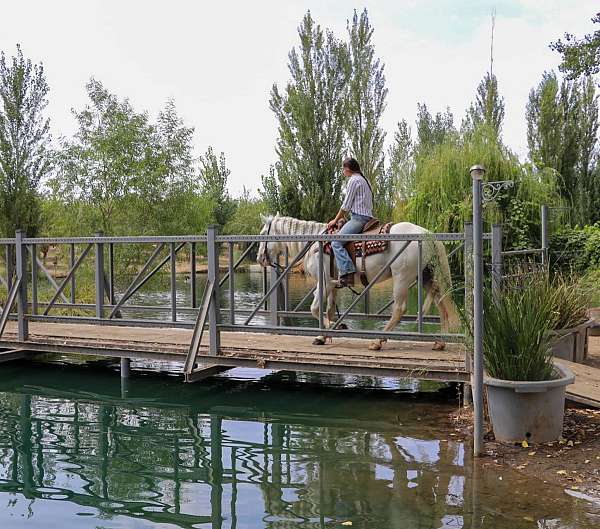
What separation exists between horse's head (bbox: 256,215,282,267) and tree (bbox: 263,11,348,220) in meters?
18.9

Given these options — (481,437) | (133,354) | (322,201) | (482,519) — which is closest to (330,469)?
(481,437)

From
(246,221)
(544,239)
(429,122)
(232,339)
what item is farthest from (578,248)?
(246,221)

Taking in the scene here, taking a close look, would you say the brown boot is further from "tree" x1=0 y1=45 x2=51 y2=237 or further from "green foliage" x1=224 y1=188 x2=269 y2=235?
"green foliage" x1=224 y1=188 x2=269 y2=235

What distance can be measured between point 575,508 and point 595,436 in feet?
4.94

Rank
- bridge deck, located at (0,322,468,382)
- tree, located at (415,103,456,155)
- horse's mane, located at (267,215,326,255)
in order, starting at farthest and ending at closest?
tree, located at (415,103,456,155)
horse's mane, located at (267,215,326,255)
bridge deck, located at (0,322,468,382)

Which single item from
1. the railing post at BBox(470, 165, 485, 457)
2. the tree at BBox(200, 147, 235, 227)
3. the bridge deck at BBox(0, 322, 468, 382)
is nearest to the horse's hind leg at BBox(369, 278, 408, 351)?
the bridge deck at BBox(0, 322, 468, 382)

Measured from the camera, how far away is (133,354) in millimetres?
9000

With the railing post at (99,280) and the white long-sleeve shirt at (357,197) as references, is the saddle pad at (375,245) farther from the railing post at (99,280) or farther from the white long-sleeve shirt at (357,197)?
the railing post at (99,280)

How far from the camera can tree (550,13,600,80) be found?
1812 cm

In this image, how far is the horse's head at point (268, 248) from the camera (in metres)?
9.38

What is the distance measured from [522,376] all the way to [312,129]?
23683mm

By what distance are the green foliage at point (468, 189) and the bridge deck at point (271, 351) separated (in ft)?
30.1

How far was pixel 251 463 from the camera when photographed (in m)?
6.07

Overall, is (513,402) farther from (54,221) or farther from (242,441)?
(54,221)
